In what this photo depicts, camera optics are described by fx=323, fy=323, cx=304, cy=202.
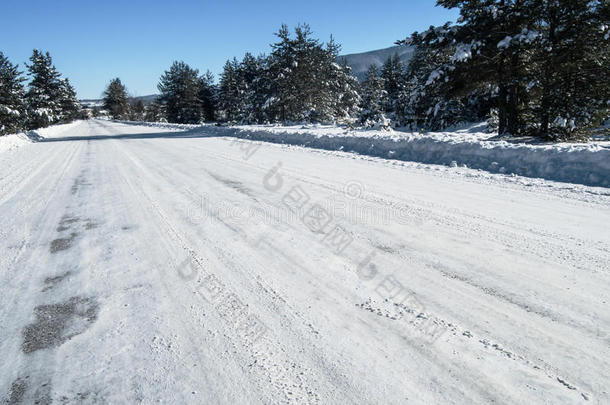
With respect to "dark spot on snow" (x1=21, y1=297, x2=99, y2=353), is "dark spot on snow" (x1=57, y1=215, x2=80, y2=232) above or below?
above

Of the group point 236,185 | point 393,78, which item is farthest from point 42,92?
point 236,185

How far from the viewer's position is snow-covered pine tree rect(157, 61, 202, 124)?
59969 millimetres

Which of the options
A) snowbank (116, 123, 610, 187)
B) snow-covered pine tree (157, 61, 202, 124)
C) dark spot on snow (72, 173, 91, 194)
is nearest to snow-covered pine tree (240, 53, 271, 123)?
snow-covered pine tree (157, 61, 202, 124)

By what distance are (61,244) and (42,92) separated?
201 feet

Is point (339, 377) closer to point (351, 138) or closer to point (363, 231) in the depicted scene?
point (363, 231)

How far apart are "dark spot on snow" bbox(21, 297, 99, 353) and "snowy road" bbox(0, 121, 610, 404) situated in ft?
0.04

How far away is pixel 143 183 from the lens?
701cm

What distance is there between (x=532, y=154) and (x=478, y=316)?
6.62m

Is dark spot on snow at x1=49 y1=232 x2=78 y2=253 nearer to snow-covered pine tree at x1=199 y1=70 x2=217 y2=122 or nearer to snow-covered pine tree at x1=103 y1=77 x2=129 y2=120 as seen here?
snow-covered pine tree at x1=199 y1=70 x2=217 y2=122

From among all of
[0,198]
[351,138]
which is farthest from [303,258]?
[351,138]

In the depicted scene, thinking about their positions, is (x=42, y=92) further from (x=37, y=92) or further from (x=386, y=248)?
(x=386, y=248)

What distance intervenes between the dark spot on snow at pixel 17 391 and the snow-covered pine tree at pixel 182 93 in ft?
208

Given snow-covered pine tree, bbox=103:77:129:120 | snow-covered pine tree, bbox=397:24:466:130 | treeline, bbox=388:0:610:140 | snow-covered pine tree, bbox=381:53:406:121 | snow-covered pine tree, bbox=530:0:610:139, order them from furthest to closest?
snow-covered pine tree, bbox=103:77:129:120 < snow-covered pine tree, bbox=381:53:406:121 < snow-covered pine tree, bbox=397:24:466:130 < treeline, bbox=388:0:610:140 < snow-covered pine tree, bbox=530:0:610:139

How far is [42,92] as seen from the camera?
49.3 m
